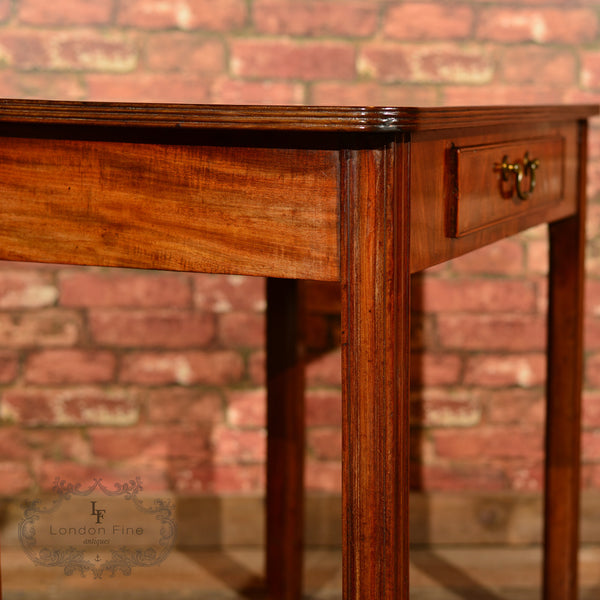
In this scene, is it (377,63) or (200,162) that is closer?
(200,162)

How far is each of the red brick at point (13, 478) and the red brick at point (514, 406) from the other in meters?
0.88

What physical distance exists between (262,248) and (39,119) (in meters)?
0.23

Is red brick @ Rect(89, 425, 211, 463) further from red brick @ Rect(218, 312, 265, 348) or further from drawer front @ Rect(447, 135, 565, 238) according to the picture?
drawer front @ Rect(447, 135, 565, 238)

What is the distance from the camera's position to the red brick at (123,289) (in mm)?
1753

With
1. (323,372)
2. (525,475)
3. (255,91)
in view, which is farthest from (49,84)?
(525,475)

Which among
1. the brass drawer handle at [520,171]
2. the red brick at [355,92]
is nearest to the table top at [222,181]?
the brass drawer handle at [520,171]

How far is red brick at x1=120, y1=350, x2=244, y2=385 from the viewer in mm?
1790

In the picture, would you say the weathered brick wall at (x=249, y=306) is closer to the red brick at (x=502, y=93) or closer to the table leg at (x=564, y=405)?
the red brick at (x=502, y=93)

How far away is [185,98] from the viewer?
1.70 meters

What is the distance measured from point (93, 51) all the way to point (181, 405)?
2.17 feet

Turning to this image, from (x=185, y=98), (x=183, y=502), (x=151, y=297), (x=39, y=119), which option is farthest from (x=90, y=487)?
(x=39, y=119)

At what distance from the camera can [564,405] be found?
4.83 ft

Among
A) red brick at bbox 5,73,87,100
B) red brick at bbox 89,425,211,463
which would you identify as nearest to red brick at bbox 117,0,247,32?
red brick at bbox 5,73,87,100

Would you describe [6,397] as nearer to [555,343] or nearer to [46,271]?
[46,271]
